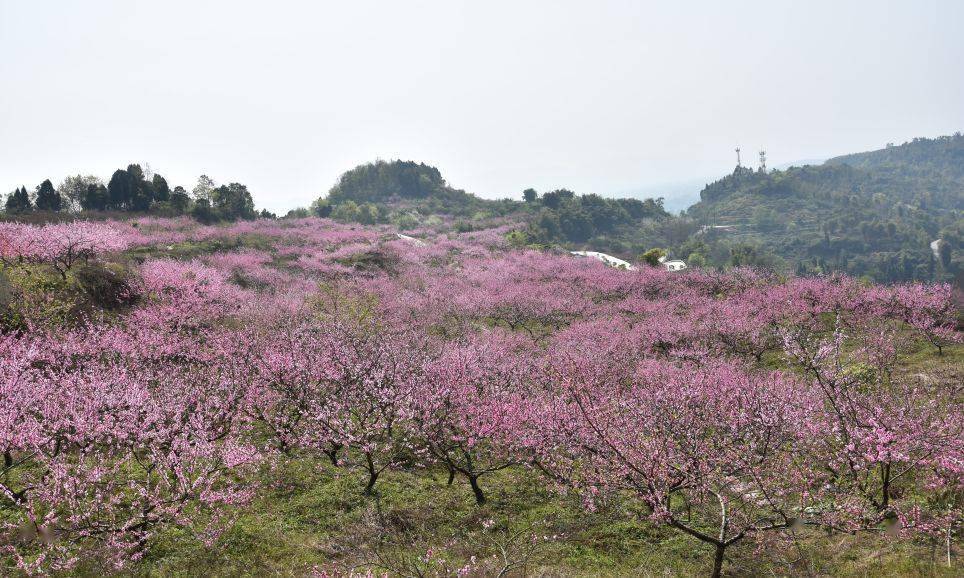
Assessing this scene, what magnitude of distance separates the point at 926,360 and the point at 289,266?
42766 mm

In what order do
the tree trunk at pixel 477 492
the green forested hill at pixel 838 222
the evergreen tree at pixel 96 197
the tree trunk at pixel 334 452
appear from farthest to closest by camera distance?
the green forested hill at pixel 838 222
the evergreen tree at pixel 96 197
the tree trunk at pixel 334 452
the tree trunk at pixel 477 492

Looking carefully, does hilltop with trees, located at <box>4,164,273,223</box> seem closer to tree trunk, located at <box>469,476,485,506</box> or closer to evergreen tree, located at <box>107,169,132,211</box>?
evergreen tree, located at <box>107,169,132,211</box>

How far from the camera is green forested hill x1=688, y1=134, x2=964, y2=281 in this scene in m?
92.1

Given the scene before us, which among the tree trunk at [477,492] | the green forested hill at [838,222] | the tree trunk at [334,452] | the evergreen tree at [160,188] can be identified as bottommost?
the tree trunk at [477,492]

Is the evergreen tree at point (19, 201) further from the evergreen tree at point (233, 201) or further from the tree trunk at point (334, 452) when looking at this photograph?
the tree trunk at point (334, 452)

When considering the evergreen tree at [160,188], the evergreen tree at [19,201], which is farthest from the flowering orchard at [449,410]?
the evergreen tree at [160,188]

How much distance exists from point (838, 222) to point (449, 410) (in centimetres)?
13359

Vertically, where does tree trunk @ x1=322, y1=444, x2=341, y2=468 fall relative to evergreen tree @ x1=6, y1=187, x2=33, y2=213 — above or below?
below

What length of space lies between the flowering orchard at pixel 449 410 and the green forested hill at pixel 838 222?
249 feet

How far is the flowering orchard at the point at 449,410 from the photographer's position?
9.02m

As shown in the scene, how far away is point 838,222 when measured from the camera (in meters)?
114

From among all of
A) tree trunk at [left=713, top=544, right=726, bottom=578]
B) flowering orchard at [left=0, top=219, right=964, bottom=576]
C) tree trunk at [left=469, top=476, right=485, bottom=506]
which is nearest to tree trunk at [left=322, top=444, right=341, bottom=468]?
flowering orchard at [left=0, top=219, right=964, bottom=576]

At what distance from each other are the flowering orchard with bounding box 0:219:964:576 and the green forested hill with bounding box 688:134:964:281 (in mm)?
75859

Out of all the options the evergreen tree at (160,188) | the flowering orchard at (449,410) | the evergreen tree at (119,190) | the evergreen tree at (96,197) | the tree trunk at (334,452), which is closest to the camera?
the flowering orchard at (449,410)
